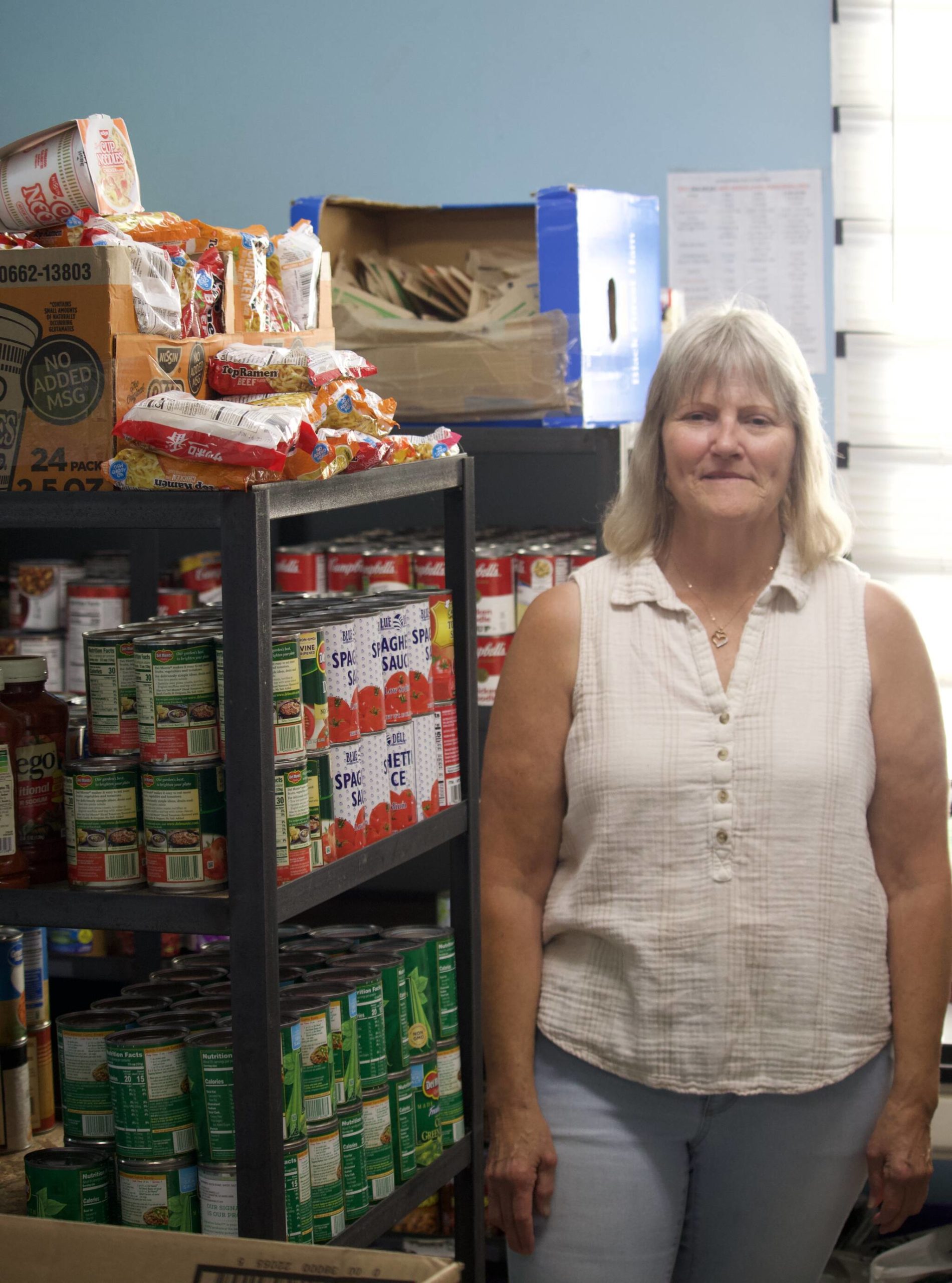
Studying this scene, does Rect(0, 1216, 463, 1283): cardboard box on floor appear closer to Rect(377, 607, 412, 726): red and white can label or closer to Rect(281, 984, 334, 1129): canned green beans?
Rect(281, 984, 334, 1129): canned green beans

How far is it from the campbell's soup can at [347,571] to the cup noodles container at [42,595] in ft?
1.78

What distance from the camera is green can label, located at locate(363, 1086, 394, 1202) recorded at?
176cm

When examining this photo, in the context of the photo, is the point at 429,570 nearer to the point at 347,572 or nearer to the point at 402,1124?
the point at 347,572

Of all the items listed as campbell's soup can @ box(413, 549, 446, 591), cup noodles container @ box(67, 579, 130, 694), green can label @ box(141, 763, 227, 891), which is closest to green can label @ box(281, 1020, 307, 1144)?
green can label @ box(141, 763, 227, 891)

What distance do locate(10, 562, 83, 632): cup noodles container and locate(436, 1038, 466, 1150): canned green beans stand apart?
133 cm

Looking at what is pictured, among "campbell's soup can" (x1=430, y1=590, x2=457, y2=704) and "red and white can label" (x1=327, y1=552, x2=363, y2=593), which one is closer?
"campbell's soup can" (x1=430, y1=590, x2=457, y2=704)

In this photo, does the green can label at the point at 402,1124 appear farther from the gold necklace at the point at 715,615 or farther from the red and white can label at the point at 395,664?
the gold necklace at the point at 715,615

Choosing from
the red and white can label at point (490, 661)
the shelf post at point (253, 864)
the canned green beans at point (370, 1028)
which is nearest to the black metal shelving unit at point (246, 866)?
the shelf post at point (253, 864)

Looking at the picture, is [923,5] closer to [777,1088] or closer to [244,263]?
[244,263]

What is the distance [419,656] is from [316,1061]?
1.64ft

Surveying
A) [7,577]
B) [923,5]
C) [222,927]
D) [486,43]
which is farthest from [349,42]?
[222,927]

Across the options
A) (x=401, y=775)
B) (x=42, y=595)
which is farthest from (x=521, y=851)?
(x=42, y=595)

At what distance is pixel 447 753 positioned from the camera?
194 centimetres

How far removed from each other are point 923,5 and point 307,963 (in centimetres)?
256
